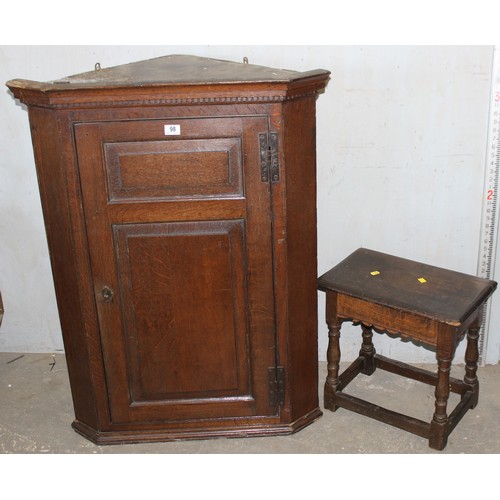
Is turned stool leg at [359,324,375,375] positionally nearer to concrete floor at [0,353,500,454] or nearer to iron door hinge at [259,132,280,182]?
concrete floor at [0,353,500,454]

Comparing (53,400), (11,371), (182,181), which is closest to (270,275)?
(182,181)

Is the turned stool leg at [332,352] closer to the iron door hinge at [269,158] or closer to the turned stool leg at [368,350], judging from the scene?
the turned stool leg at [368,350]

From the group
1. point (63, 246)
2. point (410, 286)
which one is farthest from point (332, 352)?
point (63, 246)

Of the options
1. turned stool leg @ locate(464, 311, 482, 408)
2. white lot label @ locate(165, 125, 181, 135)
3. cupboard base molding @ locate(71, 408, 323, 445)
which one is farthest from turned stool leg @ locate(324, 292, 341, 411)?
white lot label @ locate(165, 125, 181, 135)

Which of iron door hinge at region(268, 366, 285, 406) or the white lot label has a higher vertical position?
the white lot label

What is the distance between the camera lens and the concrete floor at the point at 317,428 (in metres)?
3.23

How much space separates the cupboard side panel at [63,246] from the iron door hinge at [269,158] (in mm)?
732

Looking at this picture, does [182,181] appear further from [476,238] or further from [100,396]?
[476,238]

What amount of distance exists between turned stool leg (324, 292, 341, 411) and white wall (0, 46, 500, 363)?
41 cm

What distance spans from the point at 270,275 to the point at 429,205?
987 millimetres

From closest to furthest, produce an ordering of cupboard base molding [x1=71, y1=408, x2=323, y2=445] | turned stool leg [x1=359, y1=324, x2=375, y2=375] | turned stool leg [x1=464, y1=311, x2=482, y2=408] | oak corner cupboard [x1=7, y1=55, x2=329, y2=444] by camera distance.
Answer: oak corner cupboard [x1=7, y1=55, x2=329, y2=444] < cupboard base molding [x1=71, y1=408, x2=323, y2=445] < turned stool leg [x1=464, y1=311, x2=482, y2=408] < turned stool leg [x1=359, y1=324, x2=375, y2=375]

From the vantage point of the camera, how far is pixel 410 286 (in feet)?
10.5

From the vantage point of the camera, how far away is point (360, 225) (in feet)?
11.8

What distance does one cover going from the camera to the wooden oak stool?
120 inches
